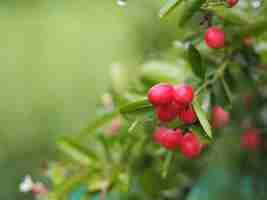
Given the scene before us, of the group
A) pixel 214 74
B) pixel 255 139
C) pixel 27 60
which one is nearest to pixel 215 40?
pixel 214 74

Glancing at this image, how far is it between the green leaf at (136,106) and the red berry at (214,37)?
0.12 metres

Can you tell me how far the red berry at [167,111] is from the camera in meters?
0.61

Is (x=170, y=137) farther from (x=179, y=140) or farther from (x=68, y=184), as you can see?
(x=68, y=184)

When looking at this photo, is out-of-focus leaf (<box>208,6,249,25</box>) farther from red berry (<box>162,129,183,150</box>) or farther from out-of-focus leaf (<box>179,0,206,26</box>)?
red berry (<box>162,129,183,150</box>)

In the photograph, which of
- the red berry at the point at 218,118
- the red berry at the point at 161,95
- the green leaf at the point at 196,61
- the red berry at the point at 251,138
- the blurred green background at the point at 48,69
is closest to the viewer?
the red berry at the point at 161,95

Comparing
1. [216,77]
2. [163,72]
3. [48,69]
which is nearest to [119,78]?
[163,72]

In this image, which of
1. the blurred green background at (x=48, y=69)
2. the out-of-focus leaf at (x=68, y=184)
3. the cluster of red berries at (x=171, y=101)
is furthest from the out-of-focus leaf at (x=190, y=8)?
the blurred green background at (x=48, y=69)

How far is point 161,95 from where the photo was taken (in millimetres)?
589

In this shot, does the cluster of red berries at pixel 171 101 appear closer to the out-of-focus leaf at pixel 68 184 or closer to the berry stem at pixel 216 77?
the berry stem at pixel 216 77

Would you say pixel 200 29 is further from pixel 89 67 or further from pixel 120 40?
pixel 89 67

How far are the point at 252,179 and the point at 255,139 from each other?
0.24 ft

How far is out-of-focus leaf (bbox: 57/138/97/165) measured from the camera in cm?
90

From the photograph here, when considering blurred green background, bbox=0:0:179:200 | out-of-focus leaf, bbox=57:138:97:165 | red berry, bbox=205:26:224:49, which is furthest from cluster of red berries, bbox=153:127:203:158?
blurred green background, bbox=0:0:179:200

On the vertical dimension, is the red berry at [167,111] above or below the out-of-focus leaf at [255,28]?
below
